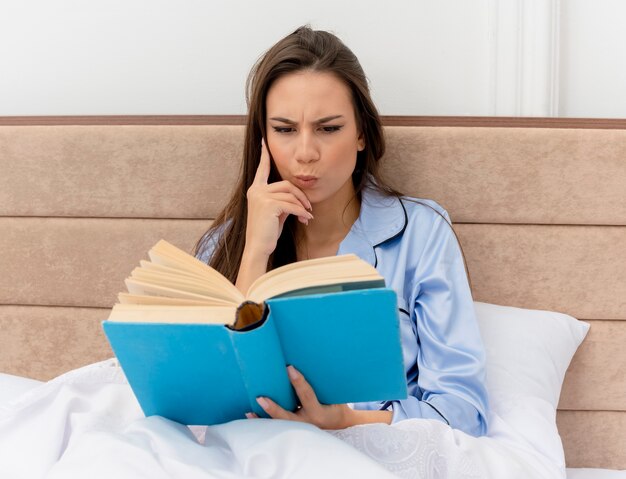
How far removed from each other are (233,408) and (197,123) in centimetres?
90

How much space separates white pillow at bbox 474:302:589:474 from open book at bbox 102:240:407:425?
0.44 m

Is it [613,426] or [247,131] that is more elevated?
[247,131]

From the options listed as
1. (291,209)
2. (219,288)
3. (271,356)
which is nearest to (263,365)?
(271,356)

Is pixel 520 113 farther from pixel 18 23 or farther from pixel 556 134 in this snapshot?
pixel 18 23

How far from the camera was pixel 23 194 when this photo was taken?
191 centimetres

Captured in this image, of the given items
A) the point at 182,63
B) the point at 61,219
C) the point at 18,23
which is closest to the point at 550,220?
the point at 182,63

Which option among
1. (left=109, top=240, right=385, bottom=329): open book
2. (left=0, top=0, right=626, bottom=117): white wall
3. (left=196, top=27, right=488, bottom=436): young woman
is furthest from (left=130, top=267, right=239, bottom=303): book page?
(left=0, top=0, right=626, bottom=117): white wall

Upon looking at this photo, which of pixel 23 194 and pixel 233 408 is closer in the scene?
pixel 233 408

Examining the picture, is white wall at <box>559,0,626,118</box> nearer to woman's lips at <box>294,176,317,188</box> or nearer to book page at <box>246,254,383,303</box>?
woman's lips at <box>294,176,317,188</box>

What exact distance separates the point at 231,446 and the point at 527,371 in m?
0.75

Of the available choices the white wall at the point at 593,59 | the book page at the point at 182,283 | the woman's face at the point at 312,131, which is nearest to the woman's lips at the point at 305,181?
the woman's face at the point at 312,131

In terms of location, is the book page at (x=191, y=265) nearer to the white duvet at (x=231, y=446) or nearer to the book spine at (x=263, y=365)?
the book spine at (x=263, y=365)

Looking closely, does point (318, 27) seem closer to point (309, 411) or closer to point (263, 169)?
point (263, 169)

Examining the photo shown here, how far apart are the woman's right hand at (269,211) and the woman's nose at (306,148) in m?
0.07
